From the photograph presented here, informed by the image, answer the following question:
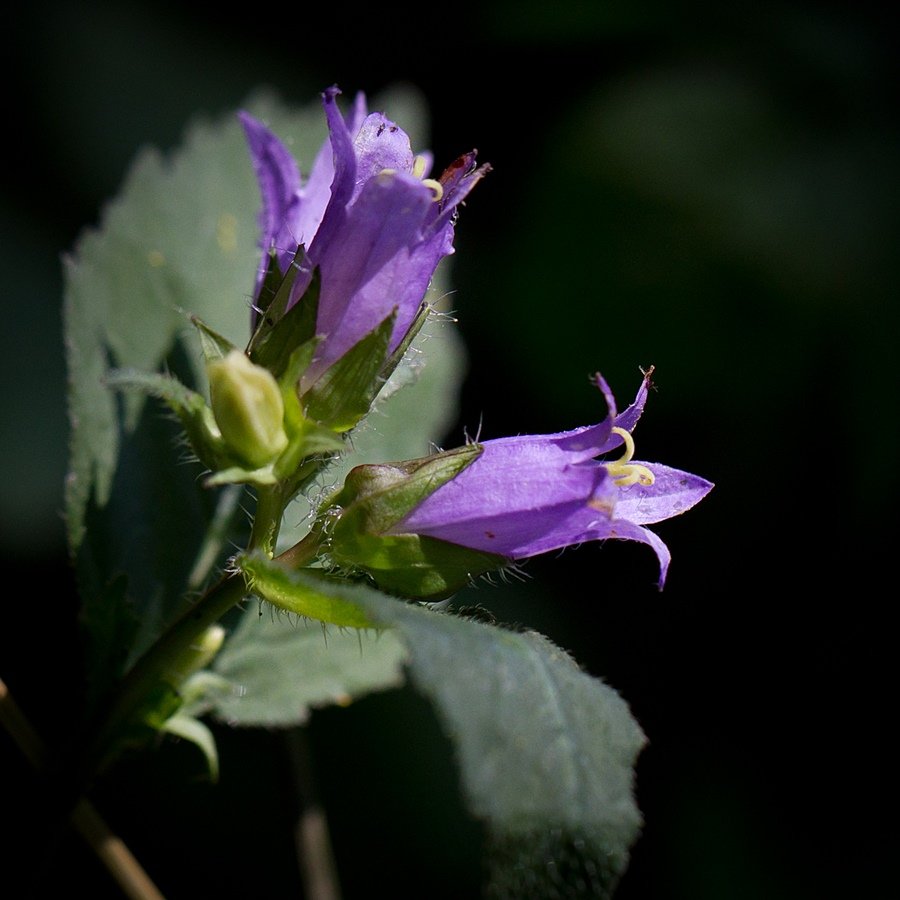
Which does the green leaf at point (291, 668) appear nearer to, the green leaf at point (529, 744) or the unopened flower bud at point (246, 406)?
the unopened flower bud at point (246, 406)

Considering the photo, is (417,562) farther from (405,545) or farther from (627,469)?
(627,469)

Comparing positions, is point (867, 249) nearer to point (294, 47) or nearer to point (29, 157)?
point (294, 47)

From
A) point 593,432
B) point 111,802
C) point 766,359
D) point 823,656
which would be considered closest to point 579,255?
point 766,359

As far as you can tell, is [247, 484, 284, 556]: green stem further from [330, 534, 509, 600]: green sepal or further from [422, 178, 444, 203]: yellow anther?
[422, 178, 444, 203]: yellow anther

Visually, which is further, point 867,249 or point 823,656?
point 867,249

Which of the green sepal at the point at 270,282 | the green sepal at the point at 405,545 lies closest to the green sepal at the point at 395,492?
the green sepal at the point at 405,545

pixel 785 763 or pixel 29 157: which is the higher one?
pixel 29 157

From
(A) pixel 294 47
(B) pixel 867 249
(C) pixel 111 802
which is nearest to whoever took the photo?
(C) pixel 111 802
